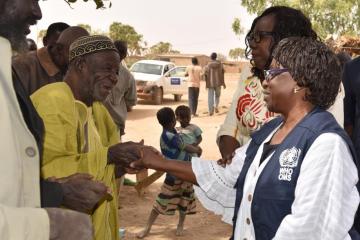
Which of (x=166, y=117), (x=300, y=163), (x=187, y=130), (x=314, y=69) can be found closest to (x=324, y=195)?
(x=300, y=163)

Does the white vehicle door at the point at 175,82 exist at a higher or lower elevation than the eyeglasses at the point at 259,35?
lower

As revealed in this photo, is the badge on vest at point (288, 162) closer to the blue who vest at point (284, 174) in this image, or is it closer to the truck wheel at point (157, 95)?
the blue who vest at point (284, 174)

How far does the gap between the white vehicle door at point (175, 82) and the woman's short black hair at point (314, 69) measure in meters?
18.6

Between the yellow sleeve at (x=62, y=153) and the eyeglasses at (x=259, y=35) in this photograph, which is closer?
the yellow sleeve at (x=62, y=153)

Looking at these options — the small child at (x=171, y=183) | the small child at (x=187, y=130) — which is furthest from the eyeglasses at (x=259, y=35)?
the small child at (x=187, y=130)

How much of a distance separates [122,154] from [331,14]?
87.3ft

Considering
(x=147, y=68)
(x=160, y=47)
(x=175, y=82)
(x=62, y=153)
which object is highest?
(x=62, y=153)

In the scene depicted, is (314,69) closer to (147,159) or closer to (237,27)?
(147,159)

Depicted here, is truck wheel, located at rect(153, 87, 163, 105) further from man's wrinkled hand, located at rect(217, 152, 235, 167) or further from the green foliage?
man's wrinkled hand, located at rect(217, 152, 235, 167)

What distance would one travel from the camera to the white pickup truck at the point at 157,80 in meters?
A: 20.2

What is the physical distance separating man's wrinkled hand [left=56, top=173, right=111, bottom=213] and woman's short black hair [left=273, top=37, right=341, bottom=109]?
1.00 meters

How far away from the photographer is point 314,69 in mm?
2328

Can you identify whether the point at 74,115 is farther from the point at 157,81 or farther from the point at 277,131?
the point at 157,81

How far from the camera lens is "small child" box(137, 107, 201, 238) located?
5.92 m
